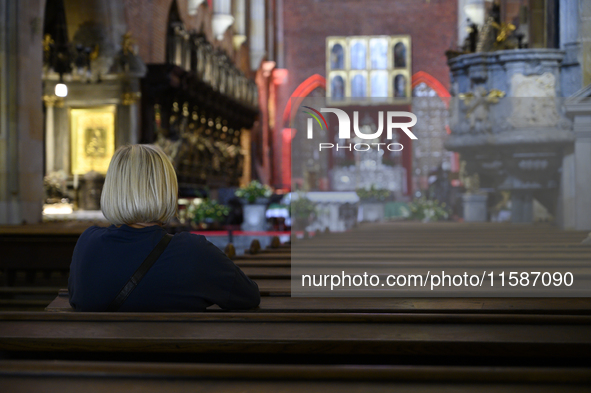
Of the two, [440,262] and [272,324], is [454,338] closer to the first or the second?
[272,324]

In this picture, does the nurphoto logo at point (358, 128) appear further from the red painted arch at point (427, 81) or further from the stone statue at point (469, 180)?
the red painted arch at point (427, 81)

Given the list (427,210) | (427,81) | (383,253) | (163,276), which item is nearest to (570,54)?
(427,210)

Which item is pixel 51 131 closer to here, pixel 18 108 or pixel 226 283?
pixel 18 108

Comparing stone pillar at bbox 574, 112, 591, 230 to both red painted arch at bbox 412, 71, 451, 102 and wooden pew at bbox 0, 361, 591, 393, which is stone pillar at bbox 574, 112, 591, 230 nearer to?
wooden pew at bbox 0, 361, 591, 393

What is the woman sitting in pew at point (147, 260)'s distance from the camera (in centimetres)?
196

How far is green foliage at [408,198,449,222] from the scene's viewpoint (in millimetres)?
3131

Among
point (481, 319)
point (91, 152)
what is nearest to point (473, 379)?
point (481, 319)

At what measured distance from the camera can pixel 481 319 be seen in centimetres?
163

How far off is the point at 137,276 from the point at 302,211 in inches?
43.0

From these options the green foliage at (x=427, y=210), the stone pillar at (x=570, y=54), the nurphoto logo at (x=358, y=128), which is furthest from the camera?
the stone pillar at (x=570, y=54)

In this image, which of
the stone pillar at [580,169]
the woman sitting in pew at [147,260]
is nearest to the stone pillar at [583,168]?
the stone pillar at [580,169]

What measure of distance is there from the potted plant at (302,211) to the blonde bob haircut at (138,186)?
71cm

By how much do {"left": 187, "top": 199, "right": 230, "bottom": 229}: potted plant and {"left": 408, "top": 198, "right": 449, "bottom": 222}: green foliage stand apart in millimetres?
7903

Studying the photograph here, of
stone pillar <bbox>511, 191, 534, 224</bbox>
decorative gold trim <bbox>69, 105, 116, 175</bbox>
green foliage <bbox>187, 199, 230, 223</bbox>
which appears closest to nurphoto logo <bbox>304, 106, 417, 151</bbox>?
stone pillar <bbox>511, 191, 534, 224</bbox>
